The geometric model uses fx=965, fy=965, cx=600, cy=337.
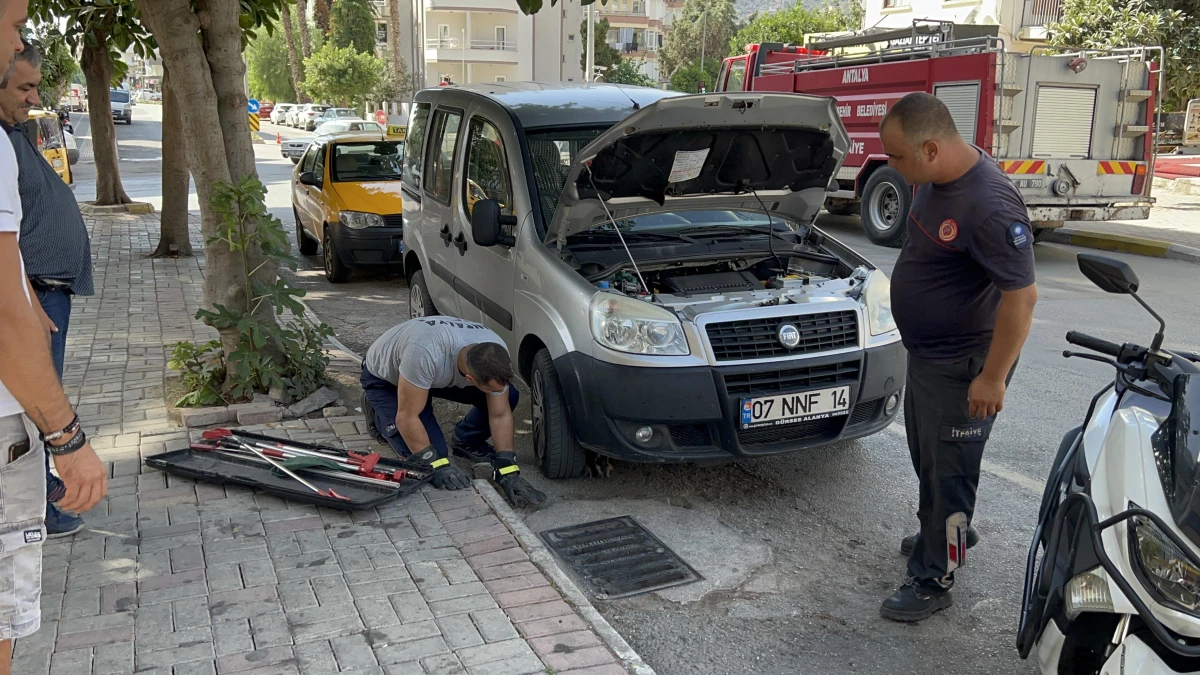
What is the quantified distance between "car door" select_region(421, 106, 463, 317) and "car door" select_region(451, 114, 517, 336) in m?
0.15

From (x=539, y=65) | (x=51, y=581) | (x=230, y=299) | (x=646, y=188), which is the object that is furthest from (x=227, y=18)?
(x=539, y=65)

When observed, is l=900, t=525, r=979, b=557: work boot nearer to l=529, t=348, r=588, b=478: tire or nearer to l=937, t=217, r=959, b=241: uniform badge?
l=937, t=217, r=959, b=241: uniform badge

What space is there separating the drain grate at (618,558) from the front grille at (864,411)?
1150mm

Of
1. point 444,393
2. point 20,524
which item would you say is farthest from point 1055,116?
point 20,524

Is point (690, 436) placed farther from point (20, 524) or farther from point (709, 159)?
point (20, 524)

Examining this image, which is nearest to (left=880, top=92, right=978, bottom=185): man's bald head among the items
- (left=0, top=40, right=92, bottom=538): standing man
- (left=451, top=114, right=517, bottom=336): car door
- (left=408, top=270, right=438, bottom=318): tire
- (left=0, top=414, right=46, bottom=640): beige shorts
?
(left=451, top=114, right=517, bottom=336): car door

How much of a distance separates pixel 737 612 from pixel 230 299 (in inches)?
143

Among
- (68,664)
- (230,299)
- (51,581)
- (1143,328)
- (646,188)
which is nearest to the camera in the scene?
(68,664)

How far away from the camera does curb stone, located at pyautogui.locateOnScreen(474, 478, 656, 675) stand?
10.4 ft

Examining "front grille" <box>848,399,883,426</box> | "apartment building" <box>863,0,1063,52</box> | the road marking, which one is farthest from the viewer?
"apartment building" <box>863,0,1063,52</box>

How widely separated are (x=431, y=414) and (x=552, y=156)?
1.59 m

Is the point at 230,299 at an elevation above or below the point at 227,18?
below

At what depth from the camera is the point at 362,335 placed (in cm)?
832

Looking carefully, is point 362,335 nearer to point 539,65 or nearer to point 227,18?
point 227,18
